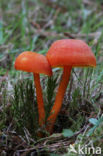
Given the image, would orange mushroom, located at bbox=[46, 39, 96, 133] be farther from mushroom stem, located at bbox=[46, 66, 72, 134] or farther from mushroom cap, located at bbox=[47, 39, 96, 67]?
mushroom stem, located at bbox=[46, 66, 72, 134]

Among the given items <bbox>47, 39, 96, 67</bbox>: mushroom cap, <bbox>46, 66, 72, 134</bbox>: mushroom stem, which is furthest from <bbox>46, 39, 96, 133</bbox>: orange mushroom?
<bbox>46, 66, 72, 134</bbox>: mushroom stem

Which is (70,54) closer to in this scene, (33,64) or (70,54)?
(70,54)

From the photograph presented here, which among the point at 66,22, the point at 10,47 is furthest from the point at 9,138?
the point at 66,22

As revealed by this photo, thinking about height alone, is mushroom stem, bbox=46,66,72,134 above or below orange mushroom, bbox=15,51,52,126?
below

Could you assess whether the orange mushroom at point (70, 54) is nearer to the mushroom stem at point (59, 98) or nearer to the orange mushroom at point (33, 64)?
the orange mushroom at point (33, 64)

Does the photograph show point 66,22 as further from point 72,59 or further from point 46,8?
point 72,59

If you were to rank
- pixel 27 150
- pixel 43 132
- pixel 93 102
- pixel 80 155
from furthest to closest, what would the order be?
pixel 93 102 → pixel 43 132 → pixel 27 150 → pixel 80 155

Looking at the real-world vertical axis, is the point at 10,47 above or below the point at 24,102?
above
